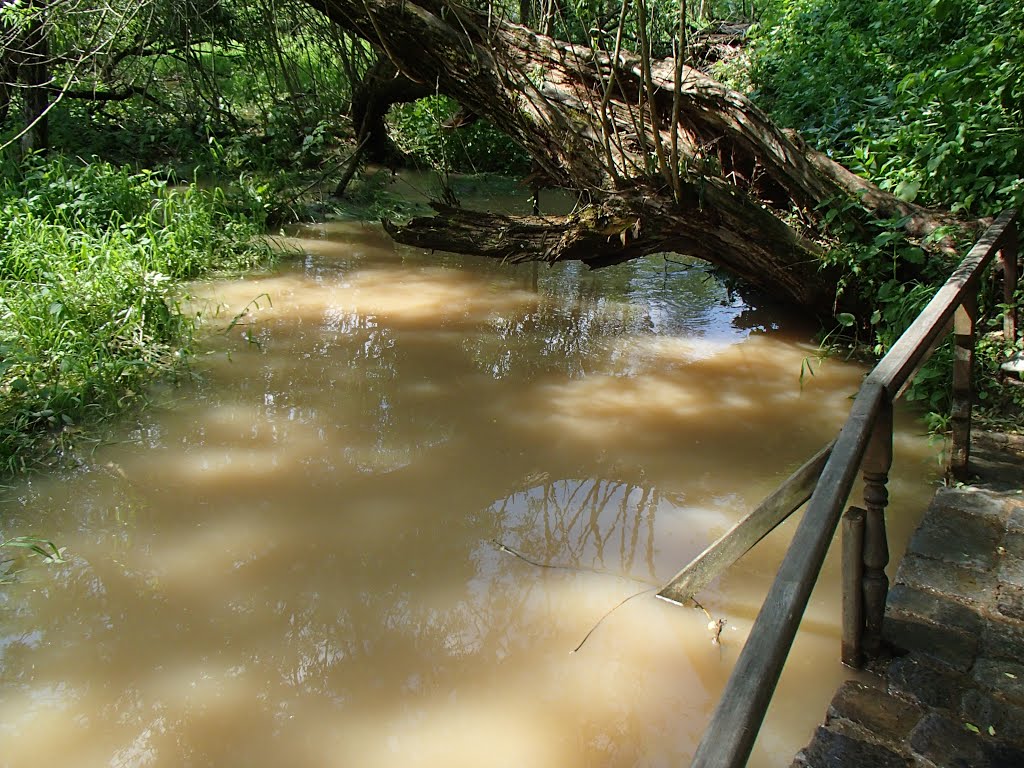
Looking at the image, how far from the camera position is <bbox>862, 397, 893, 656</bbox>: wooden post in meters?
2.25

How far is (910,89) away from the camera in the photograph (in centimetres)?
620

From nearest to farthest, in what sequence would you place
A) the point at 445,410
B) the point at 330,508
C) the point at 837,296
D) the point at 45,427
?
1. the point at 330,508
2. the point at 45,427
3. the point at 445,410
4. the point at 837,296

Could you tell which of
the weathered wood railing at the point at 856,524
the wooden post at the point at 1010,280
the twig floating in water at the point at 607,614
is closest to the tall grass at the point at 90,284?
the twig floating in water at the point at 607,614

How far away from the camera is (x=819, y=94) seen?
792 centimetres

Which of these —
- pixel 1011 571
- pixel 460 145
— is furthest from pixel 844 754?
pixel 460 145

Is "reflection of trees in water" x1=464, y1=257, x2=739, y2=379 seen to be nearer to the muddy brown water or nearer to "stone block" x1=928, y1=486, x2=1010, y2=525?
the muddy brown water

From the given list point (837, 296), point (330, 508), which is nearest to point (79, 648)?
point (330, 508)

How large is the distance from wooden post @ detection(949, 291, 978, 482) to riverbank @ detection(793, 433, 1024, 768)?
0.21m

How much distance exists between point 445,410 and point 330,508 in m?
1.15

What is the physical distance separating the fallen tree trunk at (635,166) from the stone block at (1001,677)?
322 centimetres

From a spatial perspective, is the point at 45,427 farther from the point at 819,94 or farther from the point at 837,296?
the point at 819,94

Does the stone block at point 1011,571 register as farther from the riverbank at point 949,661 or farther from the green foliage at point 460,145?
the green foliage at point 460,145

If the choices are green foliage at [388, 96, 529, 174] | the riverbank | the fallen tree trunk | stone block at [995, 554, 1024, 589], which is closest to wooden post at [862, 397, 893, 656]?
the riverbank

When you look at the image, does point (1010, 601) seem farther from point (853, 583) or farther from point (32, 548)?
point (32, 548)
